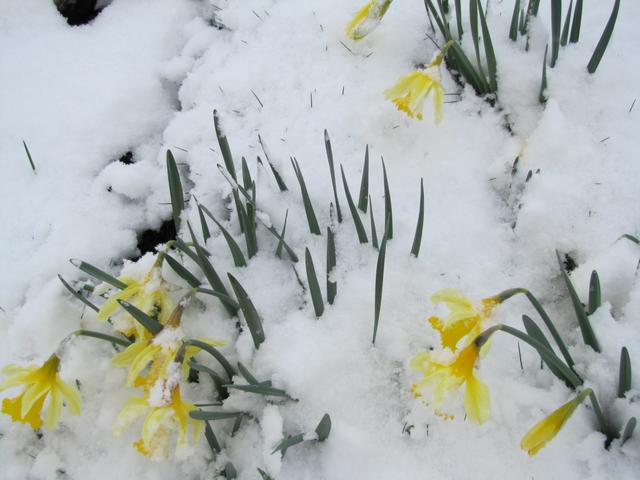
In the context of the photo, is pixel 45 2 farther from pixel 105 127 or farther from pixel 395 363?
pixel 395 363

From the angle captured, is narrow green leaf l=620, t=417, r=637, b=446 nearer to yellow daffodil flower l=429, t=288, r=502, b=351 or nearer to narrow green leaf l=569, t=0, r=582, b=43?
yellow daffodil flower l=429, t=288, r=502, b=351

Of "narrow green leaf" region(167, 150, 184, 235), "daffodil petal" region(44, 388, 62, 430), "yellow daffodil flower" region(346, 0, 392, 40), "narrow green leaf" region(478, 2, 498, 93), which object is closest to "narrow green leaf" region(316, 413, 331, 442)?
"daffodil petal" region(44, 388, 62, 430)

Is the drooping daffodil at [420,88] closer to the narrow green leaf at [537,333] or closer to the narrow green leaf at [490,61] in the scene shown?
the narrow green leaf at [490,61]

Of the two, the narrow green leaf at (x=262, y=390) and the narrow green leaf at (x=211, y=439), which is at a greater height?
the narrow green leaf at (x=262, y=390)

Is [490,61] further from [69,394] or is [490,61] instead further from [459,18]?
[69,394]

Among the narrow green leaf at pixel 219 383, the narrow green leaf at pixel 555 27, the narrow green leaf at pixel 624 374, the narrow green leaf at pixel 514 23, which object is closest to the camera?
the narrow green leaf at pixel 624 374

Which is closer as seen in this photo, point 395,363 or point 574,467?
point 574,467

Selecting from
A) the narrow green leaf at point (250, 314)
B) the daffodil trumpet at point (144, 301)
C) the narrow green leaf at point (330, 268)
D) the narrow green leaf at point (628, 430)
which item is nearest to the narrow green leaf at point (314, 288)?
the narrow green leaf at point (330, 268)

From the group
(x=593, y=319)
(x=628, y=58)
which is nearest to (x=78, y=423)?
(x=593, y=319)
